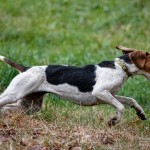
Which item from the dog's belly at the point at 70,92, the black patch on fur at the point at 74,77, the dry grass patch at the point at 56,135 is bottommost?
the dry grass patch at the point at 56,135

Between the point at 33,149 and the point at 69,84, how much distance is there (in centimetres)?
148

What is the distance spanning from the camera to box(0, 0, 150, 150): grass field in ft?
27.6

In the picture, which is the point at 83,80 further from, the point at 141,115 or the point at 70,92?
the point at 141,115

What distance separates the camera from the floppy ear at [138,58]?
913cm

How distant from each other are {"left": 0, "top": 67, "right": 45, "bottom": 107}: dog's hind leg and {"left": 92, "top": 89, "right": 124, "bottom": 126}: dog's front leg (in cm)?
75

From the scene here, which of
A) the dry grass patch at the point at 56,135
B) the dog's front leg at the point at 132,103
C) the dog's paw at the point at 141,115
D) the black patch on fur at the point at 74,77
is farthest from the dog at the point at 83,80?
the dog's paw at the point at 141,115

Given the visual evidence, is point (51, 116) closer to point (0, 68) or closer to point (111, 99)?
point (111, 99)

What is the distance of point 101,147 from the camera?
8.12 m

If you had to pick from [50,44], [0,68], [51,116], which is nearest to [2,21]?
[50,44]

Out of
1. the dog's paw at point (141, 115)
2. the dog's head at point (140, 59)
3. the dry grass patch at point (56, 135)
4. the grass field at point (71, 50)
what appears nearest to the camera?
the dry grass patch at point (56, 135)

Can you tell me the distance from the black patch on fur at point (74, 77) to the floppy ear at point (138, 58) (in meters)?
0.54

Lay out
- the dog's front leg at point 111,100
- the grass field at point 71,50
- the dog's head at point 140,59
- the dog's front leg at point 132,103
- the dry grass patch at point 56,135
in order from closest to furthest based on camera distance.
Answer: the dry grass patch at point 56,135 < the grass field at point 71,50 < the dog's front leg at point 111,100 < the dog's head at point 140,59 < the dog's front leg at point 132,103

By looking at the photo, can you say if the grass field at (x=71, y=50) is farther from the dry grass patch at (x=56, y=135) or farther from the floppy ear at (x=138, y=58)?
the floppy ear at (x=138, y=58)

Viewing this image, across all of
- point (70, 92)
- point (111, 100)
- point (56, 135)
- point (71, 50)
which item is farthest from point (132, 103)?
point (71, 50)
